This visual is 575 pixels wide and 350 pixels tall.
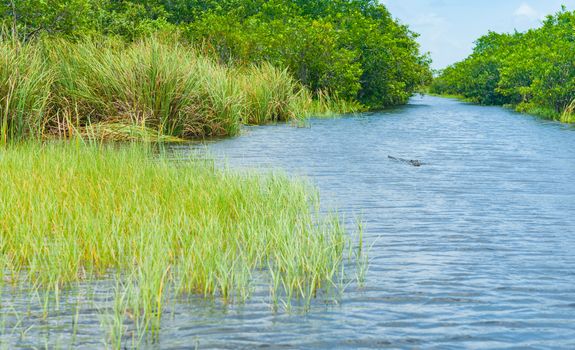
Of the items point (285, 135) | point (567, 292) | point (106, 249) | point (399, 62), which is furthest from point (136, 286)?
point (399, 62)

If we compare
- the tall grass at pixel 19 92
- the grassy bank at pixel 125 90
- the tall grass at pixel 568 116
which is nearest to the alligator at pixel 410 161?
the grassy bank at pixel 125 90

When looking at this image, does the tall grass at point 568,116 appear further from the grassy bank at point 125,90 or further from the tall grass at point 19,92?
the tall grass at point 19,92

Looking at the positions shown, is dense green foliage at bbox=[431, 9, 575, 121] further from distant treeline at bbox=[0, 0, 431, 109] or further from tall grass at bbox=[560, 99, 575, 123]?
distant treeline at bbox=[0, 0, 431, 109]

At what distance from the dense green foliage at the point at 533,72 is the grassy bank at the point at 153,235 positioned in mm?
28597

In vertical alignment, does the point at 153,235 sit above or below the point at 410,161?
above

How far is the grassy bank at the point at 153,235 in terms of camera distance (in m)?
6.26

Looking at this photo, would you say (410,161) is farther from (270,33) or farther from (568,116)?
(270,33)

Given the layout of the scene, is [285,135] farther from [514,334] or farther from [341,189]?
[514,334]

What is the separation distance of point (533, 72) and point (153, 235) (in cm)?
3968

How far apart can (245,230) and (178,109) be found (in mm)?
12221

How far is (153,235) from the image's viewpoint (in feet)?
23.6

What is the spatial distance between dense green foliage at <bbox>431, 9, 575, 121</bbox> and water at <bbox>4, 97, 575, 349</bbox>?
22214 millimetres

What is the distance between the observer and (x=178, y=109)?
19875mm

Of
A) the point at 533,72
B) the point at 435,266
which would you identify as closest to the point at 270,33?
the point at 533,72
